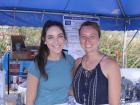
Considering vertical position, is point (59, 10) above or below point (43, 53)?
above

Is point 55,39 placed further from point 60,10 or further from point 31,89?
point 60,10

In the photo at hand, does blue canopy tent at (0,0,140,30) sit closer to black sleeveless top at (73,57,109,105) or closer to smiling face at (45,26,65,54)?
smiling face at (45,26,65,54)

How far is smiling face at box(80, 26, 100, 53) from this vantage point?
1.91 metres

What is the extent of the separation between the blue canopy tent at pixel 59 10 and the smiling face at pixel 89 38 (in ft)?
6.19

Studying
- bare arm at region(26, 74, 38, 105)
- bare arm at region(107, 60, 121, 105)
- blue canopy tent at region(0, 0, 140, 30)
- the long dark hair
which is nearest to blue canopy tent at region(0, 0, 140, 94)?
blue canopy tent at region(0, 0, 140, 30)

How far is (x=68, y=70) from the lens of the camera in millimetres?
2020

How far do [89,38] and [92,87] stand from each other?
29 cm

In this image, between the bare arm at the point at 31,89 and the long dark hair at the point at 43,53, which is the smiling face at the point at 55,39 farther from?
the bare arm at the point at 31,89

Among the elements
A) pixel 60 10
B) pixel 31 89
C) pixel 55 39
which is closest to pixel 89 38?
pixel 55 39

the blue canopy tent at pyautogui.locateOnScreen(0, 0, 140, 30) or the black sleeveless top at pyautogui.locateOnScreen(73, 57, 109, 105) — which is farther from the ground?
the blue canopy tent at pyautogui.locateOnScreen(0, 0, 140, 30)

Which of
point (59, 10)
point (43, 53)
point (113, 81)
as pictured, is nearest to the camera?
point (113, 81)

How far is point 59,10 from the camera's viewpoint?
4.07 m

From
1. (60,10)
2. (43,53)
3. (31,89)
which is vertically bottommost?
(31,89)

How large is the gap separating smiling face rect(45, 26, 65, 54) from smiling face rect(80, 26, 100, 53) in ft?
0.41
